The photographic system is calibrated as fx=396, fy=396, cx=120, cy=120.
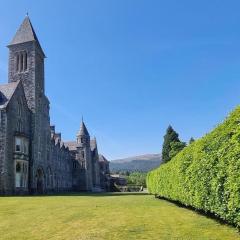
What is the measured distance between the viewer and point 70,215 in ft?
68.1

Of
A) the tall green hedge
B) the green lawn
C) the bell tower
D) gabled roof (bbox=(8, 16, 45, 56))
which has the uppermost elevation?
gabled roof (bbox=(8, 16, 45, 56))

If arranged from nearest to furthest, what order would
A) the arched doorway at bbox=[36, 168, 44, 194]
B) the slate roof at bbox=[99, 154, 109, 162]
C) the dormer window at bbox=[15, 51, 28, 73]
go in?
the arched doorway at bbox=[36, 168, 44, 194]
the dormer window at bbox=[15, 51, 28, 73]
the slate roof at bbox=[99, 154, 109, 162]

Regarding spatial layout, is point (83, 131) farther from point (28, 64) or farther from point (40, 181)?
→ point (28, 64)

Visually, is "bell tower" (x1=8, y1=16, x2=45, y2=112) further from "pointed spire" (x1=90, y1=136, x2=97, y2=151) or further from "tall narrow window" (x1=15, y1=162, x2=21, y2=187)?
"pointed spire" (x1=90, y1=136, x2=97, y2=151)

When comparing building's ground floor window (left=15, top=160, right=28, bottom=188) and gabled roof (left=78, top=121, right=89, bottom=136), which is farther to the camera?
gabled roof (left=78, top=121, right=89, bottom=136)

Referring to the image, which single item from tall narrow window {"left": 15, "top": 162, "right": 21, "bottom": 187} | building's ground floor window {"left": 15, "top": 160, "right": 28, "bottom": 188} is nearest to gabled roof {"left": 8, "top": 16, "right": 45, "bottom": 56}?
building's ground floor window {"left": 15, "top": 160, "right": 28, "bottom": 188}

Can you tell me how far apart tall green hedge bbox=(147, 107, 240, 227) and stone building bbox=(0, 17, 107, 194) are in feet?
112

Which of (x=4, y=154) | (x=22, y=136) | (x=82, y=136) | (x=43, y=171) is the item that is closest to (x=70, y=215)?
(x=4, y=154)

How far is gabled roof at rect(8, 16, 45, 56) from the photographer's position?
64069 millimetres

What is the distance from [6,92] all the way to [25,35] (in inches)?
569

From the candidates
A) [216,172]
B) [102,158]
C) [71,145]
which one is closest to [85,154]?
[71,145]

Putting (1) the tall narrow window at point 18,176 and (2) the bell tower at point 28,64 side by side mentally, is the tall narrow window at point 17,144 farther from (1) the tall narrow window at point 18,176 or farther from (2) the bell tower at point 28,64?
(2) the bell tower at point 28,64

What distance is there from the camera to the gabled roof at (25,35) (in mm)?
64069

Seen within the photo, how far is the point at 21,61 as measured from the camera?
63.8 metres
